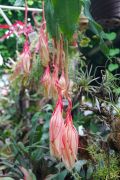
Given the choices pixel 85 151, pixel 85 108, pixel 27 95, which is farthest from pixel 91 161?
pixel 27 95

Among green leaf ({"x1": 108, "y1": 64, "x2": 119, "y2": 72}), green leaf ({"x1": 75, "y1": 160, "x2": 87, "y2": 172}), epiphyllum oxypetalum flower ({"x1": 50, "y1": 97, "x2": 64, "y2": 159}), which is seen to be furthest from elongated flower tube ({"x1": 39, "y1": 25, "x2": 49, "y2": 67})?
green leaf ({"x1": 108, "y1": 64, "x2": 119, "y2": 72})

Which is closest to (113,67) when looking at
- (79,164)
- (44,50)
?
(79,164)

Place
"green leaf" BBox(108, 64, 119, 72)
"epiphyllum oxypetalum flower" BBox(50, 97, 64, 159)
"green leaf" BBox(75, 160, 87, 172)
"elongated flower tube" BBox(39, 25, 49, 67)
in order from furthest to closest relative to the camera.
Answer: "green leaf" BBox(108, 64, 119, 72)
"green leaf" BBox(75, 160, 87, 172)
"elongated flower tube" BBox(39, 25, 49, 67)
"epiphyllum oxypetalum flower" BBox(50, 97, 64, 159)

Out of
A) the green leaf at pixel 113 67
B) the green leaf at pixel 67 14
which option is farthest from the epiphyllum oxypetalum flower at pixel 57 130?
the green leaf at pixel 113 67

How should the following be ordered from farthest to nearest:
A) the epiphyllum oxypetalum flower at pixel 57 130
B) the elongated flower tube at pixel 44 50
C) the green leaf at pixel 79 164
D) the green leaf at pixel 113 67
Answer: the green leaf at pixel 113 67
the green leaf at pixel 79 164
the elongated flower tube at pixel 44 50
the epiphyllum oxypetalum flower at pixel 57 130

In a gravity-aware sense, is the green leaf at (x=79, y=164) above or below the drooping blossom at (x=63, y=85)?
below

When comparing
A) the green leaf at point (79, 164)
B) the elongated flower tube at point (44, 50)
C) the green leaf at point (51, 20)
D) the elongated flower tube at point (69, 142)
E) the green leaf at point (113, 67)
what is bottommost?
the green leaf at point (79, 164)

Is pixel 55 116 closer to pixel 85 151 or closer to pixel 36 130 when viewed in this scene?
pixel 85 151

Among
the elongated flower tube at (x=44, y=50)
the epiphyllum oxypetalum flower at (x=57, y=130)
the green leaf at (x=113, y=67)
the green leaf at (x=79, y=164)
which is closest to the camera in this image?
the epiphyllum oxypetalum flower at (x=57, y=130)

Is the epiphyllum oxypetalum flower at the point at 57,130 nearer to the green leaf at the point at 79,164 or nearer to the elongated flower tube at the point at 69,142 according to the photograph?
the elongated flower tube at the point at 69,142

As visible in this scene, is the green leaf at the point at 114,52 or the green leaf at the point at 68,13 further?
the green leaf at the point at 114,52

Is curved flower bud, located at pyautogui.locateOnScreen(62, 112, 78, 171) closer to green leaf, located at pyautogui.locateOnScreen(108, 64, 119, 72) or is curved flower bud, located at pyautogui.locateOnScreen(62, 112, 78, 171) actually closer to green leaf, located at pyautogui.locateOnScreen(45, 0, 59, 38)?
green leaf, located at pyautogui.locateOnScreen(45, 0, 59, 38)
